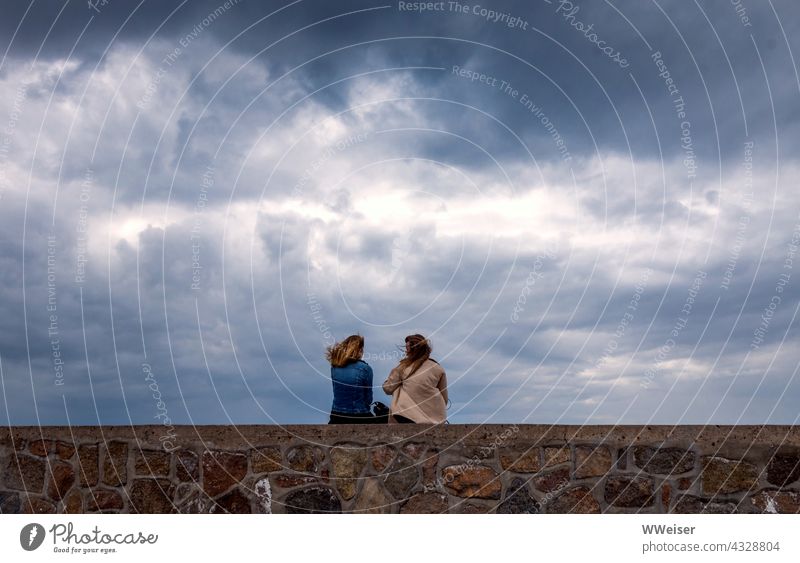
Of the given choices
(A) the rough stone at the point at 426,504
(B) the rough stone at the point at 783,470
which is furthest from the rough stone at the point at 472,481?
(B) the rough stone at the point at 783,470

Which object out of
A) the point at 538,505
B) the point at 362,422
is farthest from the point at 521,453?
the point at 362,422

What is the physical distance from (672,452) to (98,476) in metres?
5.04

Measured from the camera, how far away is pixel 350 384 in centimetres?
929

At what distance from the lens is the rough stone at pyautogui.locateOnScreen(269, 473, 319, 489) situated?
28.2ft

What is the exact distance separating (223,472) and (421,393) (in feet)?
6.25

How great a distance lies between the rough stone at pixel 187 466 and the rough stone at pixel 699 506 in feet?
13.6

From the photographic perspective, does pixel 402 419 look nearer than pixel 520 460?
No

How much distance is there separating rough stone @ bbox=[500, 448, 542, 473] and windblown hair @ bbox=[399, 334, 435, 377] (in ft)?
3.86

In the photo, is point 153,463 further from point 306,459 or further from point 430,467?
point 430,467

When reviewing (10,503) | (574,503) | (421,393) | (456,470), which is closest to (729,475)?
(574,503)

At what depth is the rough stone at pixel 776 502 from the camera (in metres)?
8.41
